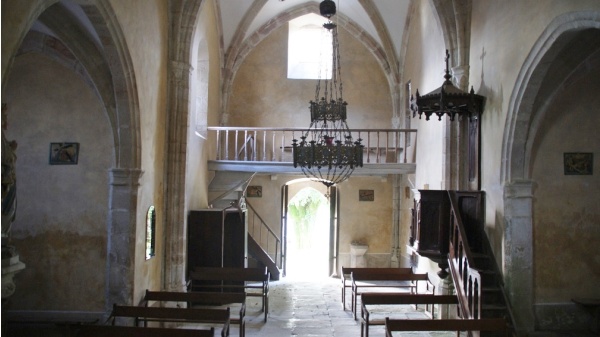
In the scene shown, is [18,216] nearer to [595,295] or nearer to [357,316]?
[357,316]

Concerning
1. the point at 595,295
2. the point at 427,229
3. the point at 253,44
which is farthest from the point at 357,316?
the point at 253,44

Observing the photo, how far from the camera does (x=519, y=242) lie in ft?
25.4

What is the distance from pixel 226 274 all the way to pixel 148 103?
3940mm

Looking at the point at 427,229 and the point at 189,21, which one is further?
the point at 189,21

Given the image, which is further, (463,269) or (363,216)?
(363,216)

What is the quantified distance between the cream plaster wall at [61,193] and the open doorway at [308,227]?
39.2ft

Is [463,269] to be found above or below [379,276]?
above

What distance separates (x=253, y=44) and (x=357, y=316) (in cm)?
915

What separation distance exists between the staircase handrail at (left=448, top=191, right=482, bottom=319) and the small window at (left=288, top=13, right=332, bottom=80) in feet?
29.7

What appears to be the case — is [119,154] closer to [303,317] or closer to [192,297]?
[192,297]

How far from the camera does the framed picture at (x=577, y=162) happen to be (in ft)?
26.3

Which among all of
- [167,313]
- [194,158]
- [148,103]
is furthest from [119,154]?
[194,158]

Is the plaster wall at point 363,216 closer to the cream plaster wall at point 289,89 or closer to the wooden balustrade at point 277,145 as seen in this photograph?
the wooden balustrade at point 277,145

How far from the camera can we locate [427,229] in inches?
350
